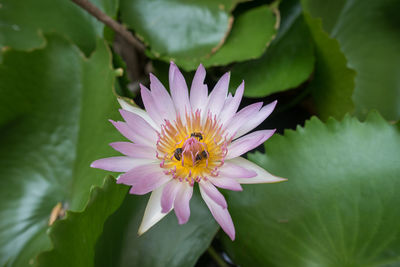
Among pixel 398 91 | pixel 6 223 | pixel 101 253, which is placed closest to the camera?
pixel 101 253

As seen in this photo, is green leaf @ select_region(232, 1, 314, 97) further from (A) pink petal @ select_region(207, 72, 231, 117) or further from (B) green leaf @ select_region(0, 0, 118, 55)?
(B) green leaf @ select_region(0, 0, 118, 55)

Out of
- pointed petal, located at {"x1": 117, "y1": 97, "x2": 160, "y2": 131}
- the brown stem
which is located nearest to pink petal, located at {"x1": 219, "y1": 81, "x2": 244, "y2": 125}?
pointed petal, located at {"x1": 117, "y1": 97, "x2": 160, "y2": 131}

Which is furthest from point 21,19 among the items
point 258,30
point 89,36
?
point 258,30

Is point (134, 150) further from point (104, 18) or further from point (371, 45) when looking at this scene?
point (371, 45)

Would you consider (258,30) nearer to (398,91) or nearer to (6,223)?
(398,91)

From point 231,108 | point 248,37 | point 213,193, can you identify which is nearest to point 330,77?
point 248,37

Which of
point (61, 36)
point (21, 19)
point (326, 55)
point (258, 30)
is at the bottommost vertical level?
point (326, 55)

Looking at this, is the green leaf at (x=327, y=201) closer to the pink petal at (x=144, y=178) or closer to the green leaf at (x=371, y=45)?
the pink petal at (x=144, y=178)
